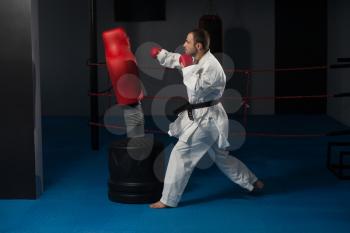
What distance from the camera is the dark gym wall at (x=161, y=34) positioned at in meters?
9.12

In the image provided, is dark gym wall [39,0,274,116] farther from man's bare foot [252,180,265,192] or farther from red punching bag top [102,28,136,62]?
red punching bag top [102,28,136,62]

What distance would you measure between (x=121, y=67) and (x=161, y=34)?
531cm

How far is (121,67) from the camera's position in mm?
3959

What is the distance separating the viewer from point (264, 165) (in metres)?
5.36

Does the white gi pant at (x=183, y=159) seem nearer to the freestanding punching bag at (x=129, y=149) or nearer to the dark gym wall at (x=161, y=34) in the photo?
the freestanding punching bag at (x=129, y=149)

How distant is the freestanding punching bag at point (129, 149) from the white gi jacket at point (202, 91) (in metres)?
0.23

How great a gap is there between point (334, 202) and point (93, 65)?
9.60 feet

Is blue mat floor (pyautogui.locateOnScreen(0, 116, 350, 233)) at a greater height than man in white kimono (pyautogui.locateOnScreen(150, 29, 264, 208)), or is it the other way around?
man in white kimono (pyautogui.locateOnScreen(150, 29, 264, 208))

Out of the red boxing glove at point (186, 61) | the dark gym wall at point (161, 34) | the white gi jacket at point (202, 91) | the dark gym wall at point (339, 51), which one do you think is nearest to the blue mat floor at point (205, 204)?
the white gi jacket at point (202, 91)

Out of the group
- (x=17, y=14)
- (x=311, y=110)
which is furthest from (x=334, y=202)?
(x=311, y=110)

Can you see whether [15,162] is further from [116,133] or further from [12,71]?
[116,133]

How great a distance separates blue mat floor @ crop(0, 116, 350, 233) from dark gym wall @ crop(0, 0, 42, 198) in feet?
0.55

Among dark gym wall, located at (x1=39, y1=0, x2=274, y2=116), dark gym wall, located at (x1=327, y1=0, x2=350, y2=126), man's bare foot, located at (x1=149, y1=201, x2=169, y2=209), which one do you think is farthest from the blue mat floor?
dark gym wall, located at (x1=39, y1=0, x2=274, y2=116)

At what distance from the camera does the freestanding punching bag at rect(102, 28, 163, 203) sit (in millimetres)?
3977
